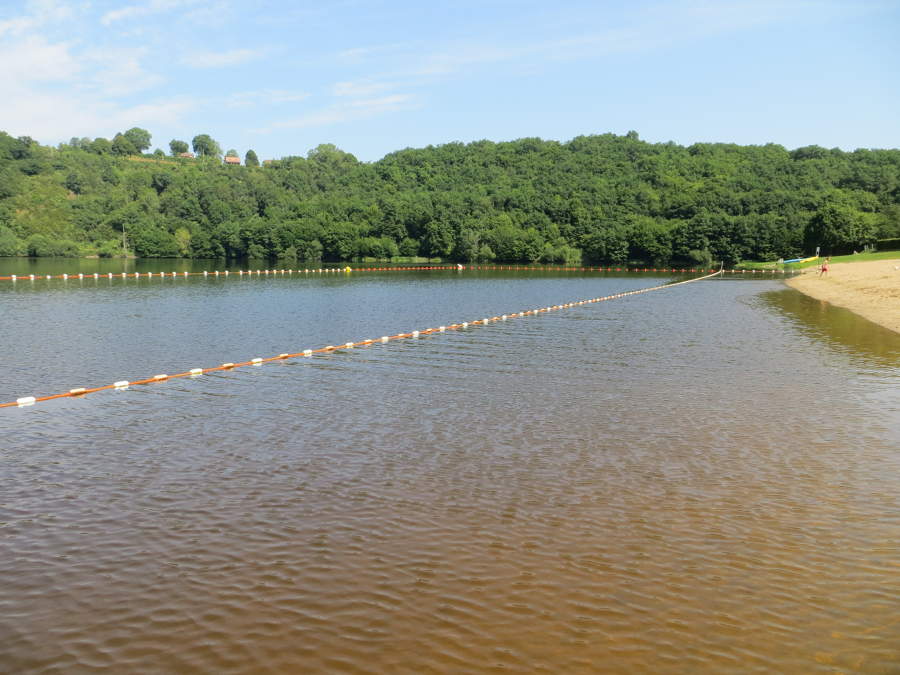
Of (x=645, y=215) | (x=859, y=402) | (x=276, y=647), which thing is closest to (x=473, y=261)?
(x=645, y=215)

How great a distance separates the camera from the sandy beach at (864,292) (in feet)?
129

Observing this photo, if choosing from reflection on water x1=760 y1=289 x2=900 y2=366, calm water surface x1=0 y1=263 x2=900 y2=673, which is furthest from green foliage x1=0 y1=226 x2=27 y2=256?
calm water surface x1=0 y1=263 x2=900 y2=673

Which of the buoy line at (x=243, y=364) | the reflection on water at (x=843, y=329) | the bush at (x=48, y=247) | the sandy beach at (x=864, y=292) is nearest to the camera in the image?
the buoy line at (x=243, y=364)

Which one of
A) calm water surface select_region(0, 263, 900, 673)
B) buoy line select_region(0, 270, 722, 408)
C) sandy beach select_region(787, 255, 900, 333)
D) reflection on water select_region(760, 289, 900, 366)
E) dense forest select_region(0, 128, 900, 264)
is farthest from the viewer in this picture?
dense forest select_region(0, 128, 900, 264)

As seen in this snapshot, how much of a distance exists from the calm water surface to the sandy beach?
19.9 metres

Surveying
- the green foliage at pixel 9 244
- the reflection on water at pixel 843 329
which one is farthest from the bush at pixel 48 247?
the reflection on water at pixel 843 329

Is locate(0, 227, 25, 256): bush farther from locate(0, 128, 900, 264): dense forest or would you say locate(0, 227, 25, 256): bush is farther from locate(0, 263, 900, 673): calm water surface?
locate(0, 263, 900, 673): calm water surface

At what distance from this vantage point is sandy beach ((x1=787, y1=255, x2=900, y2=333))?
39350 millimetres

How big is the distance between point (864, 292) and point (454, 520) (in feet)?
175

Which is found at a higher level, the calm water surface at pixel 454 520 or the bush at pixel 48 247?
the bush at pixel 48 247

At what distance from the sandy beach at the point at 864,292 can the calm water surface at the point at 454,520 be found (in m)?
19.9

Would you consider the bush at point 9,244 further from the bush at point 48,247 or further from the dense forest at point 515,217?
the bush at point 48,247

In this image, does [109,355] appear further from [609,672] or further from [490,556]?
→ [609,672]

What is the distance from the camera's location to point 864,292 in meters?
53.4
